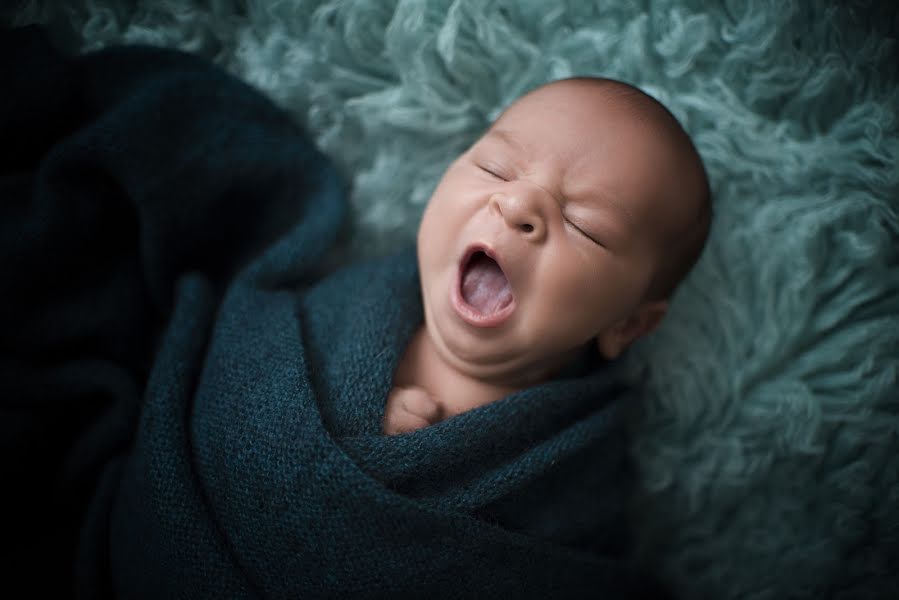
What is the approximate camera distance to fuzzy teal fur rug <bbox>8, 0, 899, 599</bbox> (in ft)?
2.67

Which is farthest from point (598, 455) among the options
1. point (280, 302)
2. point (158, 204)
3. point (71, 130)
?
point (71, 130)

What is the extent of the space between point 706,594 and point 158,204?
2.91ft

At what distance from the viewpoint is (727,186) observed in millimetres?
847

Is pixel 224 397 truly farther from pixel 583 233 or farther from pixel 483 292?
pixel 583 233

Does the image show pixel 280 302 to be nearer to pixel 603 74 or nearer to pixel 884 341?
pixel 603 74

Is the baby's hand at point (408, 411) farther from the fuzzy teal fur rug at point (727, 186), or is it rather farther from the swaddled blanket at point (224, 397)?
the fuzzy teal fur rug at point (727, 186)

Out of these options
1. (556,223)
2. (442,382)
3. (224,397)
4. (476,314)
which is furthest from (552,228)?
(224,397)

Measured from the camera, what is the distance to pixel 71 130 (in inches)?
34.4

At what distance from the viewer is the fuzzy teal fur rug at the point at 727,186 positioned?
81cm

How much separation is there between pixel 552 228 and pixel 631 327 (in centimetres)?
20

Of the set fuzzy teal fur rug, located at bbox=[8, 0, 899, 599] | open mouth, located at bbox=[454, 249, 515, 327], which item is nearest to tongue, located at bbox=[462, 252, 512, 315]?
open mouth, located at bbox=[454, 249, 515, 327]

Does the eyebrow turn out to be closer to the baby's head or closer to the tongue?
the baby's head

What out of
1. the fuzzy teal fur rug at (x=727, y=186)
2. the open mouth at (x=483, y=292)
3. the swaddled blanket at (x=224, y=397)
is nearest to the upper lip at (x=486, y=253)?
the open mouth at (x=483, y=292)

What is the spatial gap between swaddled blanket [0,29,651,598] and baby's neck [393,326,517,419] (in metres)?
0.03
